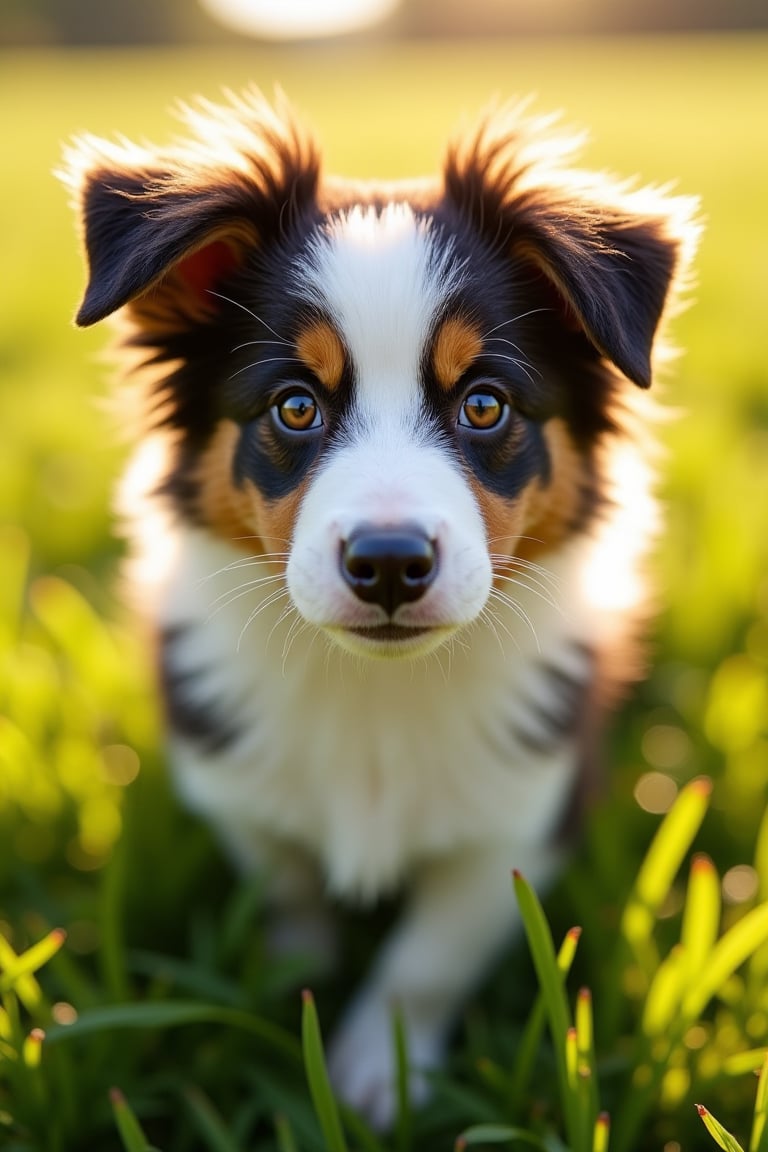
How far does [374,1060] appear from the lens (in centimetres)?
275

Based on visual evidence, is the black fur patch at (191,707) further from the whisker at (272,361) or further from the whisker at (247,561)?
the whisker at (272,361)

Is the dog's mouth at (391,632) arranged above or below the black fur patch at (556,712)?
above

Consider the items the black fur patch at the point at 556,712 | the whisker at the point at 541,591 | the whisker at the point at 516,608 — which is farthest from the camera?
the black fur patch at the point at 556,712

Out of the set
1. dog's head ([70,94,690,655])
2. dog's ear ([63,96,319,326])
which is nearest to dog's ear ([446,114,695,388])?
dog's head ([70,94,690,655])

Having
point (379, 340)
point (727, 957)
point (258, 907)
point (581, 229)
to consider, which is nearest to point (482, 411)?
point (379, 340)

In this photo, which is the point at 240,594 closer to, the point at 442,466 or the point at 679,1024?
the point at 442,466

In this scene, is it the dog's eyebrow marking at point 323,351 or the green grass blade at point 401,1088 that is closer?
the green grass blade at point 401,1088

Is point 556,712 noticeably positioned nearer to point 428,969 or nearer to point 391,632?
point 428,969

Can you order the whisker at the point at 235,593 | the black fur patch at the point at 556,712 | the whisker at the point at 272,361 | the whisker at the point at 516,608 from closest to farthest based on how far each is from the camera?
the whisker at the point at 272,361 < the whisker at the point at 516,608 < the whisker at the point at 235,593 < the black fur patch at the point at 556,712

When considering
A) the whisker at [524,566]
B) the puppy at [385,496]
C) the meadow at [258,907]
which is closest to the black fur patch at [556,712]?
the puppy at [385,496]

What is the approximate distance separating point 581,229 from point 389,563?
898 mm

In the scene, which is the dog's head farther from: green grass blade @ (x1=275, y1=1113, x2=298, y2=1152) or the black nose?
green grass blade @ (x1=275, y1=1113, x2=298, y2=1152)

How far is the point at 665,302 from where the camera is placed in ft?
7.95

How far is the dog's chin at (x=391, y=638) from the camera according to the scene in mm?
2197
